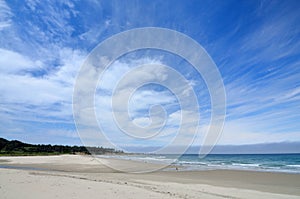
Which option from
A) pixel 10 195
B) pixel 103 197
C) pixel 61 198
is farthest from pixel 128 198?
pixel 10 195

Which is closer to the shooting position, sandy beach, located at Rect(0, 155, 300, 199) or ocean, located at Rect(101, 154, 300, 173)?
sandy beach, located at Rect(0, 155, 300, 199)

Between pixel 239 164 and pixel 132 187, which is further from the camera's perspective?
pixel 239 164

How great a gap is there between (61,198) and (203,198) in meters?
5.17

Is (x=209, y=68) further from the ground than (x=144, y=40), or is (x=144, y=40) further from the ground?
(x=144, y=40)

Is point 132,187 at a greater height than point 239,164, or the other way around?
point 239,164

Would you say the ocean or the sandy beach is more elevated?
the ocean

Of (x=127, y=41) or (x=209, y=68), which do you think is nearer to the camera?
(x=209, y=68)

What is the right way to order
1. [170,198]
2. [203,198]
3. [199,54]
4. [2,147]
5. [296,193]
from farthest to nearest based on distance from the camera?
1. [2,147]
2. [199,54]
3. [296,193]
4. [203,198]
5. [170,198]

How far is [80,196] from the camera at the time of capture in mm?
7273

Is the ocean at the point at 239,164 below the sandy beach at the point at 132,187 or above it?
above

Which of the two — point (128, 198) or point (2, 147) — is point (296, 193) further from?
point (2, 147)

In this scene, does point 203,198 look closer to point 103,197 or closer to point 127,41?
point 103,197

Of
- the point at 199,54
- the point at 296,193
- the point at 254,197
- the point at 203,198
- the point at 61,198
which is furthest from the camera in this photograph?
the point at 199,54

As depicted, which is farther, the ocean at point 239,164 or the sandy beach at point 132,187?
the ocean at point 239,164
